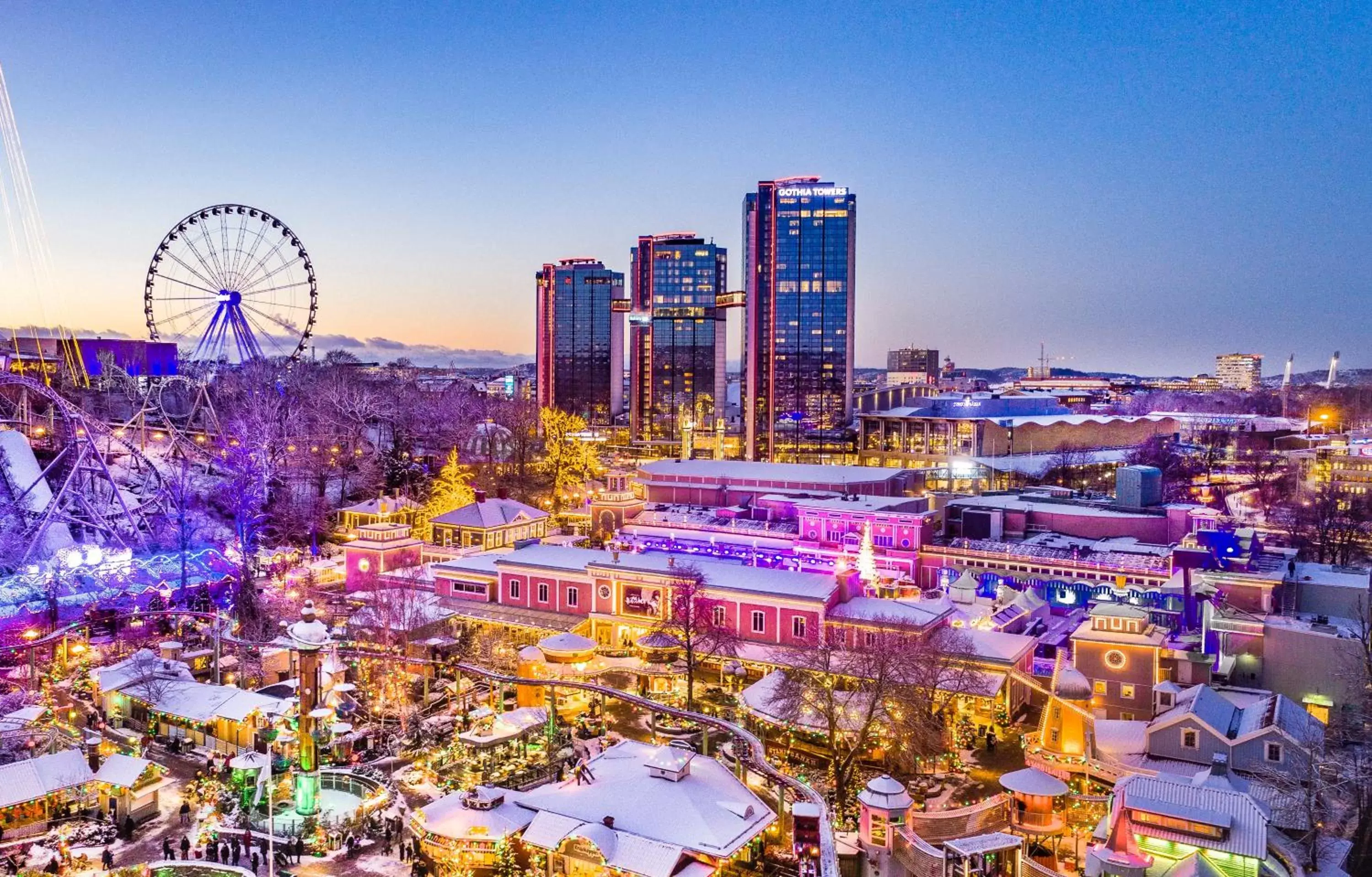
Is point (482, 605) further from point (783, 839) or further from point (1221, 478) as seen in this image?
point (1221, 478)

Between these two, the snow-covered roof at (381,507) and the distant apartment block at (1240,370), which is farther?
the distant apartment block at (1240,370)

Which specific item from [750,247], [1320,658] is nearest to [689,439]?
[750,247]

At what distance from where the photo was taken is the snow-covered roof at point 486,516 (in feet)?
107

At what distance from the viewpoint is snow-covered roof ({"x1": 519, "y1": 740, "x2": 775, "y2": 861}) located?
1256cm

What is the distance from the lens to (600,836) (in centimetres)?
1266

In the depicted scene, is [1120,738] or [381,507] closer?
[1120,738]

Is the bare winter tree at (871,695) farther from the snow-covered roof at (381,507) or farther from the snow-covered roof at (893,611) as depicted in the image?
the snow-covered roof at (381,507)

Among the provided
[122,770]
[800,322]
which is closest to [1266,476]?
[800,322]

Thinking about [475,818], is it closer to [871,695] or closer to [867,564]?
[871,695]

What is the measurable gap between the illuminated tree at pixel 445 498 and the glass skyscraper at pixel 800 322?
33.4 metres

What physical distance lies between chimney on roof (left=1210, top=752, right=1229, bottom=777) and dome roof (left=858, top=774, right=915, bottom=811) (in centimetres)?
575

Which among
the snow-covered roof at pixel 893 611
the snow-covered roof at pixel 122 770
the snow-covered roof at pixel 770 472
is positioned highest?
the snow-covered roof at pixel 770 472

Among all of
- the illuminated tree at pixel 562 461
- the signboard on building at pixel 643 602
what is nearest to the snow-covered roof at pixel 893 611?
the signboard on building at pixel 643 602

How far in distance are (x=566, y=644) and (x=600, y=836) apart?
9845 mm
